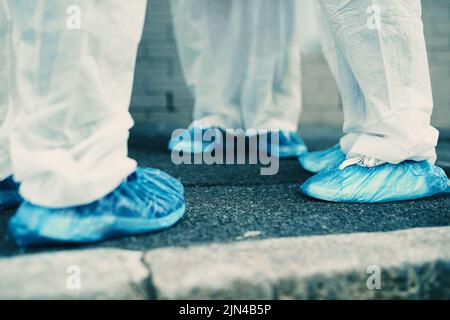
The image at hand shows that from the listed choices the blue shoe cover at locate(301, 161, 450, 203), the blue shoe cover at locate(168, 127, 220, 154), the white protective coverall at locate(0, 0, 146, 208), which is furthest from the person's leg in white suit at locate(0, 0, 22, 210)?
the blue shoe cover at locate(168, 127, 220, 154)

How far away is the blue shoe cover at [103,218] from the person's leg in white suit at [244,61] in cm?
106

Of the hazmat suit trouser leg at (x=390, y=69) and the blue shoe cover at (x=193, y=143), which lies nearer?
the hazmat suit trouser leg at (x=390, y=69)

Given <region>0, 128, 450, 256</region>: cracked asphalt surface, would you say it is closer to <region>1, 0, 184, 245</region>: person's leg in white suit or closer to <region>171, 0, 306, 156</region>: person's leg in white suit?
<region>1, 0, 184, 245</region>: person's leg in white suit

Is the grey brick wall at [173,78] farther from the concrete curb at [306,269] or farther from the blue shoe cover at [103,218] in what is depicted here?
the concrete curb at [306,269]

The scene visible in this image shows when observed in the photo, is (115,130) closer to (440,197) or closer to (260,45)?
(440,197)

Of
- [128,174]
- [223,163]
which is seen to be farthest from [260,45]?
[128,174]

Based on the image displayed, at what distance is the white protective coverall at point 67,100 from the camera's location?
2.69 feet

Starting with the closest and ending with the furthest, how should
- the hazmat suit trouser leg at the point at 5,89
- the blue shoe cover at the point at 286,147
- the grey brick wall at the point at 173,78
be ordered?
the hazmat suit trouser leg at the point at 5,89
the blue shoe cover at the point at 286,147
the grey brick wall at the point at 173,78

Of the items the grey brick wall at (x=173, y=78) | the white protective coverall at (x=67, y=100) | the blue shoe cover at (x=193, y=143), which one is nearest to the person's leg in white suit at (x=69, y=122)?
the white protective coverall at (x=67, y=100)

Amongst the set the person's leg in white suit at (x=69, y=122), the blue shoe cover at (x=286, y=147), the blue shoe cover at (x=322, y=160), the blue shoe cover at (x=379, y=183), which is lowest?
the blue shoe cover at (x=286, y=147)

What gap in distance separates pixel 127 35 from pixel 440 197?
2.98 ft

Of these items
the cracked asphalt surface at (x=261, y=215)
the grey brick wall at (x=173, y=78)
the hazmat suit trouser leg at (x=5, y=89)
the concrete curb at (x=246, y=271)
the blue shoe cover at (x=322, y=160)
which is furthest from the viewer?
the grey brick wall at (x=173, y=78)

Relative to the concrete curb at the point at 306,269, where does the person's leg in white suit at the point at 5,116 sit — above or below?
above

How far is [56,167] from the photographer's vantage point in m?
0.81
